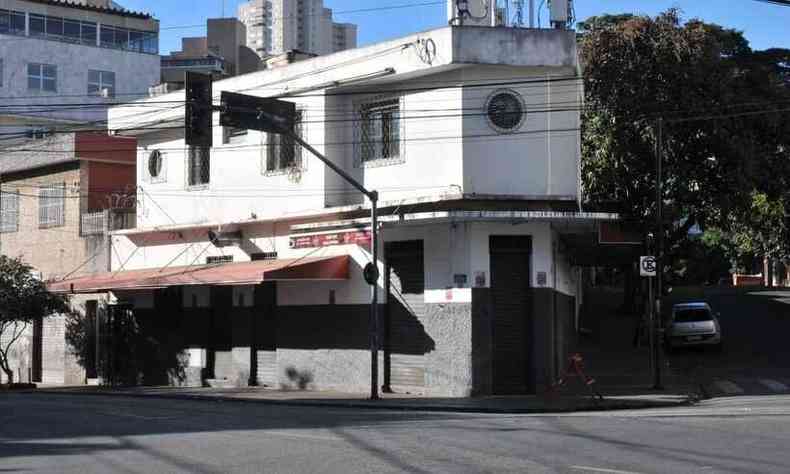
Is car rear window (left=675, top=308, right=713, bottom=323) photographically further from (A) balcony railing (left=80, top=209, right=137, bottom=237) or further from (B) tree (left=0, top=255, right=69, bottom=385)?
(B) tree (left=0, top=255, right=69, bottom=385)

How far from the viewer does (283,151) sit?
29.6 meters

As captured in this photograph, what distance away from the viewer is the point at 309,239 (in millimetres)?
28078

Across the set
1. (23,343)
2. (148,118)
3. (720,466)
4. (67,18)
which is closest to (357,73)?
(148,118)

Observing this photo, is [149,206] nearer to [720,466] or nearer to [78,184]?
[78,184]

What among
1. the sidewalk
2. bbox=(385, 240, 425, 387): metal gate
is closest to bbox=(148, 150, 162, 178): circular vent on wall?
the sidewalk

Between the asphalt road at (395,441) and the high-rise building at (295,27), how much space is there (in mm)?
116133

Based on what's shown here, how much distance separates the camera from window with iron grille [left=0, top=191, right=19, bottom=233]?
41156mm

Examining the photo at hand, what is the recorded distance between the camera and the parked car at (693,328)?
36375 millimetres

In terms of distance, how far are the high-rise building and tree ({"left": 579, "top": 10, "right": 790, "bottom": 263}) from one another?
98788 millimetres

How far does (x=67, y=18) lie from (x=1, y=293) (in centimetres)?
3287

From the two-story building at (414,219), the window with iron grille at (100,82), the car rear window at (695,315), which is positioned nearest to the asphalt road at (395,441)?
the two-story building at (414,219)

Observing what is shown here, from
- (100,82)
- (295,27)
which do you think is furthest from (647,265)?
(295,27)

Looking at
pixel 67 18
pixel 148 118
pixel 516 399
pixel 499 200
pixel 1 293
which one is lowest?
pixel 516 399

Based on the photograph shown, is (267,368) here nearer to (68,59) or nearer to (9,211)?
(9,211)
